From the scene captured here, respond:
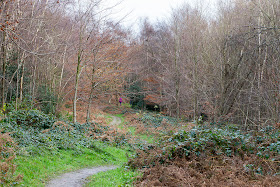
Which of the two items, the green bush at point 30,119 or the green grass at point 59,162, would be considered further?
the green bush at point 30,119

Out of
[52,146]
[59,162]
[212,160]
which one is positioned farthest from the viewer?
[52,146]

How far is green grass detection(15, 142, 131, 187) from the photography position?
6387mm

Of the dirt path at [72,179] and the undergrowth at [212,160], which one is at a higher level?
the undergrowth at [212,160]

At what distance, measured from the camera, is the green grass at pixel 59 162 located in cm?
639

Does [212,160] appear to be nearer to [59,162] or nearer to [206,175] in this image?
[206,175]

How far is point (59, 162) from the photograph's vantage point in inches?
328

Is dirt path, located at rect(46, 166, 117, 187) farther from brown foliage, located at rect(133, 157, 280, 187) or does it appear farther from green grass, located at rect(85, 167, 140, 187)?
brown foliage, located at rect(133, 157, 280, 187)

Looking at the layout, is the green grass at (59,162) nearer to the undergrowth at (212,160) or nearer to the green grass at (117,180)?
the green grass at (117,180)

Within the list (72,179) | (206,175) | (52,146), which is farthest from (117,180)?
(52,146)

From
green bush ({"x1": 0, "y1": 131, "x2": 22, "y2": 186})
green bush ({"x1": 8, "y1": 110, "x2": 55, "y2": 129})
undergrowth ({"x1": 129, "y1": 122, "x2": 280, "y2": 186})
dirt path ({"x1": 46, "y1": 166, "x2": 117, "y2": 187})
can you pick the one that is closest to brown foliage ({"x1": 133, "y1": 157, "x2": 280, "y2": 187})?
undergrowth ({"x1": 129, "y1": 122, "x2": 280, "y2": 186})

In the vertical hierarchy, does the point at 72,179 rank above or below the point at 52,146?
below

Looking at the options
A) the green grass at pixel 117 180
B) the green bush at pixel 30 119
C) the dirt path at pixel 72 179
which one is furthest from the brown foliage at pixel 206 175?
the green bush at pixel 30 119

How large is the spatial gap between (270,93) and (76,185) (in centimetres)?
1025

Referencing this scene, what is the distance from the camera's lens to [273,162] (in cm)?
566
